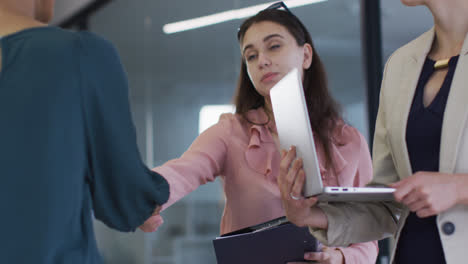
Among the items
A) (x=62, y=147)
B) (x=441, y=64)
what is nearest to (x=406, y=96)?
(x=441, y=64)

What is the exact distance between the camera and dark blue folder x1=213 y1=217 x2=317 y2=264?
65.6 inches

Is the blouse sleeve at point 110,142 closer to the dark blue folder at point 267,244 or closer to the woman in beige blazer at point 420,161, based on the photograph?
the woman in beige blazer at point 420,161

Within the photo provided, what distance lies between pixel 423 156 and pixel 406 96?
0.54 feet

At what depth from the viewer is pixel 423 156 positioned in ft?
4.44

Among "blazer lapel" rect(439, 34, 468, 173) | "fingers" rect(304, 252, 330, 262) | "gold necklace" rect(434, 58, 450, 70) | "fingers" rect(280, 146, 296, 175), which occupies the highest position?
"gold necklace" rect(434, 58, 450, 70)

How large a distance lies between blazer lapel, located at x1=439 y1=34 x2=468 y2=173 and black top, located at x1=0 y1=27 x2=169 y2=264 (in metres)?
0.69

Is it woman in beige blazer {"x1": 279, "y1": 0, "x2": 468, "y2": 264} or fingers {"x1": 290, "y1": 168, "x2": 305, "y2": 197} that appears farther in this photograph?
fingers {"x1": 290, "y1": 168, "x2": 305, "y2": 197}

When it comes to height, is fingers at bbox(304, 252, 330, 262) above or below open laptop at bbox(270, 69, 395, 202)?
below

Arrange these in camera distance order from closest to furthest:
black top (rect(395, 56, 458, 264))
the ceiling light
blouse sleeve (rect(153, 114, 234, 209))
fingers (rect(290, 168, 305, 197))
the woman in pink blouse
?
black top (rect(395, 56, 458, 264)), fingers (rect(290, 168, 305, 197)), blouse sleeve (rect(153, 114, 234, 209)), the woman in pink blouse, the ceiling light

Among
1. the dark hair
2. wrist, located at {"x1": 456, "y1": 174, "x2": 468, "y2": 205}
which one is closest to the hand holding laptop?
wrist, located at {"x1": 456, "y1": 174, "x2": 468, "y2": 205}

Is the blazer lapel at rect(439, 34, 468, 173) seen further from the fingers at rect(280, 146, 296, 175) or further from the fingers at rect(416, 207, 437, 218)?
the fingers at rect(280, 146, 296, 175)

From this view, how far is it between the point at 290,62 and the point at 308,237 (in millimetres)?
718

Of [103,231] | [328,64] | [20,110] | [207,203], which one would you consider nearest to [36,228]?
[20,110]

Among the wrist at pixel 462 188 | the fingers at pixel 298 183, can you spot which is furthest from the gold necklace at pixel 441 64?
the fingers at pixel 298 183
